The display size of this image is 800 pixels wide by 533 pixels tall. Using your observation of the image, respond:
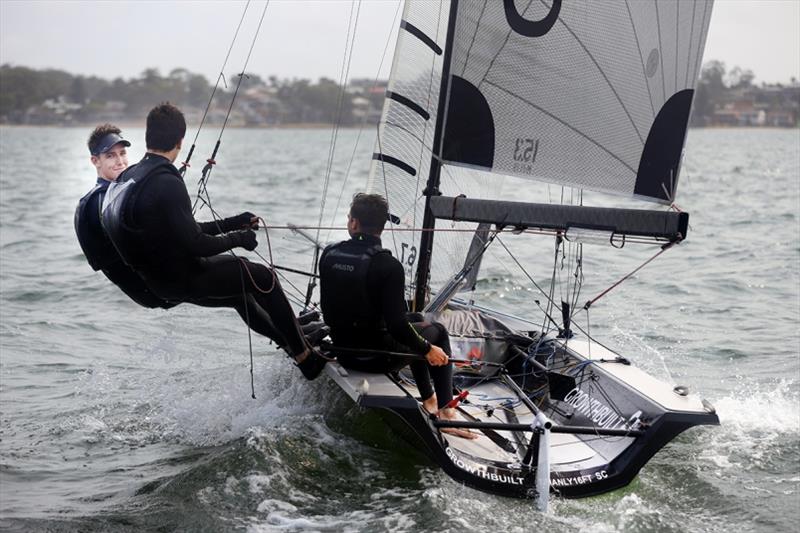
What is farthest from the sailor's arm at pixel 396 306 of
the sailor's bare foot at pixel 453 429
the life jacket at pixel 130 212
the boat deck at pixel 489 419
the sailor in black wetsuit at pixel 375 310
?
A: the life jacket at pixel 130 212

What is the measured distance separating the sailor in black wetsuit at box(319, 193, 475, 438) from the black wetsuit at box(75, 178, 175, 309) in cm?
90

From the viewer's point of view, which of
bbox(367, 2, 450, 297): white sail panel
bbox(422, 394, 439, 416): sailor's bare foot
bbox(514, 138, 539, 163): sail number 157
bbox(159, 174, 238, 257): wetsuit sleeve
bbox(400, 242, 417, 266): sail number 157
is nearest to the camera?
bbox(159, 174, 238, 257): wetsuit sleeve

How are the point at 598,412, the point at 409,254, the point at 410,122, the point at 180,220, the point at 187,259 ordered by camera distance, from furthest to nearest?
the point at 409,254, the point at 410,122, the point at 598,412, the point at 187,259, the point at 180,220

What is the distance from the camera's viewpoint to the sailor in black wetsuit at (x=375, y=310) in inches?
189

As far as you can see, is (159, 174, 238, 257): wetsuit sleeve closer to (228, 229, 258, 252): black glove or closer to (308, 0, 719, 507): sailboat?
(228, 229, 258, 252): black glove

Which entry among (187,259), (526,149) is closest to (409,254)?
(526,149)

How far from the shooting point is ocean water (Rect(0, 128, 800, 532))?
468 centimetres

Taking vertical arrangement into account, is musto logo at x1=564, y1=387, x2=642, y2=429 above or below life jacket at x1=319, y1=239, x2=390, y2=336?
below

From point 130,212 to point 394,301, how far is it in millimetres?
1262

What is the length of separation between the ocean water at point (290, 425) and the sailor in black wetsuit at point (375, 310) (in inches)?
14.5

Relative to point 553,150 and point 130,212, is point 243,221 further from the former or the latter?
point 553,150

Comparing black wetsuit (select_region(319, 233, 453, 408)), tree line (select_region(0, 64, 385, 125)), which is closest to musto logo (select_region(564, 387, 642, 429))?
black wetsuit (select_region(319, 233, 453, 408))

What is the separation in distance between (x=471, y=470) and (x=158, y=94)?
9374 centimetres

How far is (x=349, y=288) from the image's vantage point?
16.1 feet
